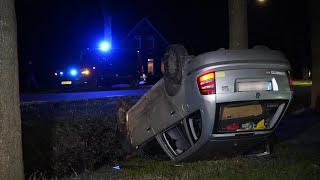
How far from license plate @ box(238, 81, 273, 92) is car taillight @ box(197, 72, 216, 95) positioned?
1.22 feet

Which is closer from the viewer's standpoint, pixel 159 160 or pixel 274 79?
pixel 274 79

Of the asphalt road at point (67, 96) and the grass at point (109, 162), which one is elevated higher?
the asphalt road at point (67, 96)

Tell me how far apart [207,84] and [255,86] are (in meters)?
0.66

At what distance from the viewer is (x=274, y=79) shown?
6.78 metres

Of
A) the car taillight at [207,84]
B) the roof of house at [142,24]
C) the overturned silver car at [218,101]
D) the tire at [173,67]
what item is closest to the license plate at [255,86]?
the overturned silver car at [218,101]

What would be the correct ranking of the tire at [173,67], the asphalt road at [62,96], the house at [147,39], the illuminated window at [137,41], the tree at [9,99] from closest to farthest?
the tree at [9,99] < the tire at [173,67] < the asphalt road at [62,96] < the house at [147,39] < the illuminated window at [137,41]

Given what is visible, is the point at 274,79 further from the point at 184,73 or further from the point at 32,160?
the point at 32,160

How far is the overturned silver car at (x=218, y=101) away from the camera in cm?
657

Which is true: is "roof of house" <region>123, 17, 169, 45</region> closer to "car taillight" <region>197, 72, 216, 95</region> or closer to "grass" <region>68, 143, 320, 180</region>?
"grass" <region>68, 143, 320, 180</region>

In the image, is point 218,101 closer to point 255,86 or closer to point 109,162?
point 255,86

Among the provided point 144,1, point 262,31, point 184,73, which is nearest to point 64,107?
point 184,73

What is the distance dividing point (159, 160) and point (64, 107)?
8.20m

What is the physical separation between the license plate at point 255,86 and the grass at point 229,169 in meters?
1.13

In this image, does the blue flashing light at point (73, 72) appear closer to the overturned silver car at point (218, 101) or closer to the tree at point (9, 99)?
the overturned silver car at point (218, 101)
